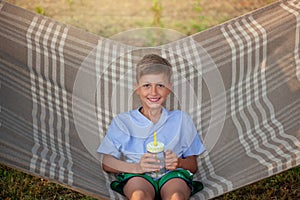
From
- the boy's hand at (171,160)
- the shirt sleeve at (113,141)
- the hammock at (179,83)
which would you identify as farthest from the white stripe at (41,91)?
the boy's hand at (171,160)

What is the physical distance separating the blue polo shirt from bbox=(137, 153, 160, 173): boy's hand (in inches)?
4.4

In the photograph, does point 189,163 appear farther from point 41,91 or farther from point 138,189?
point 41,91

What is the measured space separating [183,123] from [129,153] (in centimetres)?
24

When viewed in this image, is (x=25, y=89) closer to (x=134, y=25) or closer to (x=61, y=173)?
(x=61, y=173)

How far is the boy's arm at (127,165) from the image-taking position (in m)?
2.10

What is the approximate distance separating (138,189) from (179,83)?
0.74 metres

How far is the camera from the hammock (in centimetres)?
239

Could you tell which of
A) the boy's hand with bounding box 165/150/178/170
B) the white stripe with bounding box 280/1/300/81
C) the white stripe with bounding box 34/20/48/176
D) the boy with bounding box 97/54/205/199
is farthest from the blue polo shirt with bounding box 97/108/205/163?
the white stripe with bounding box 280/1/300/81

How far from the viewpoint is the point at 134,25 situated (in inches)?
184

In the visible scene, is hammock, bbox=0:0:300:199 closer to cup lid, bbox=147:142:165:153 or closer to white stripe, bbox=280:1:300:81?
white stripe, bbox=280:1:300:81

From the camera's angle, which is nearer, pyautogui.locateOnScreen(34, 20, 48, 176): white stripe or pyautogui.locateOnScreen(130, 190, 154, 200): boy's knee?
pyautogui.locateOnScreen(130, 190, 154, 200): boy's knee

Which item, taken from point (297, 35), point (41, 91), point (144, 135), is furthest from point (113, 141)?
point (297, 35)

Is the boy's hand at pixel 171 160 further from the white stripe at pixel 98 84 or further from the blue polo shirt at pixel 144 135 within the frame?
the white stripe at pixel 98 84

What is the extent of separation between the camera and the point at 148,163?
210cm
